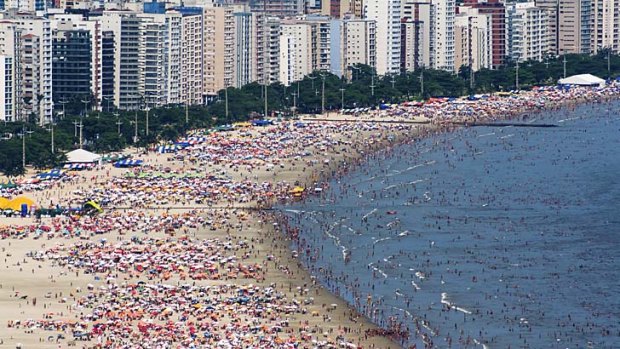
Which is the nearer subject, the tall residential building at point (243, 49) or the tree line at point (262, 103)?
the tree line at point (262, 103)

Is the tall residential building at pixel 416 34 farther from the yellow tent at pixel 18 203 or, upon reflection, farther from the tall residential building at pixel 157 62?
the yellow tent at pixel 18 203

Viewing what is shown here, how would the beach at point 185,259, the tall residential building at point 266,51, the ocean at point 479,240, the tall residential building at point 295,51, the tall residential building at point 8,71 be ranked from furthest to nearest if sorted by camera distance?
1. the tall residential building at point 295,51
2. the tall residential building at point 266,51
3. the tall residential building at point 8,71
4. the ocean at point 479,240
5. the beach at point 185,259

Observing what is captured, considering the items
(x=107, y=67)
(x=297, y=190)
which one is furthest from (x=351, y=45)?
(x=297, y=190)

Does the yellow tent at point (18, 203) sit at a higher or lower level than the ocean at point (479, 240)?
higher

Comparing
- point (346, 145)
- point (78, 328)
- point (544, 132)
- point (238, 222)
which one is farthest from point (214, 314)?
point (544, 132)

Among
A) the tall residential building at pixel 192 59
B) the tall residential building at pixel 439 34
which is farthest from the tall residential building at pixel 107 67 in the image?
the tall residential building at pixel 439 34

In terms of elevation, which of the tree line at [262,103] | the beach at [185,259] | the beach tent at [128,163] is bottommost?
the beach at [185,259]

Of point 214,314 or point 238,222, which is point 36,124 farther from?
point 214,314
